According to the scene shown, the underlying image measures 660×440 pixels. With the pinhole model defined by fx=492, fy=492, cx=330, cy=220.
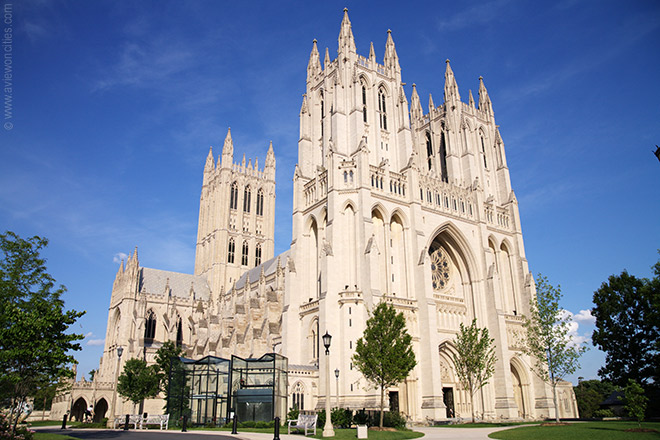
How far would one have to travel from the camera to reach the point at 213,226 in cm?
8412

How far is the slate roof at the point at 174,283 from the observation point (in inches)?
2905

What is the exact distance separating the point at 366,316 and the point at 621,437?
1911 centimetres

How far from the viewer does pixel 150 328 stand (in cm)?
6825

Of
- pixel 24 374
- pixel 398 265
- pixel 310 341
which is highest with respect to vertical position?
pixel 398 265

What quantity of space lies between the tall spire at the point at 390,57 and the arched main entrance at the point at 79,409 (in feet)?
166

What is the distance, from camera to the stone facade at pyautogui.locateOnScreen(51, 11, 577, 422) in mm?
37594

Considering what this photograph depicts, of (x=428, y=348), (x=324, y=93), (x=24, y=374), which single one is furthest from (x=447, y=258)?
(x=24, y=374)

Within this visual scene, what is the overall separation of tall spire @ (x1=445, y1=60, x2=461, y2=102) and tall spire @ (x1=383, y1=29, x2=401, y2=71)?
7.65 meters

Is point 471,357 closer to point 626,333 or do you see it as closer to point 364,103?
point 626,333

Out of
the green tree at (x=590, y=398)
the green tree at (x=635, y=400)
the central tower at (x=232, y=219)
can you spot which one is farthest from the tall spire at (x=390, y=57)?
the green tree at (x=590, y=398)

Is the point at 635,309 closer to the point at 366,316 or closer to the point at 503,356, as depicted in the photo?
the point at 503,356

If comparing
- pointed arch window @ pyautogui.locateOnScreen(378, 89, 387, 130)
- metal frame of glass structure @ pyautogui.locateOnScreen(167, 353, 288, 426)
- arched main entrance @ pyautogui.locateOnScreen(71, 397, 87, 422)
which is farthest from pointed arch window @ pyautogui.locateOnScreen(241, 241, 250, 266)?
metal frame of glass structure @ pyautogui.locateOnScreen(167, 353, 288, 426)

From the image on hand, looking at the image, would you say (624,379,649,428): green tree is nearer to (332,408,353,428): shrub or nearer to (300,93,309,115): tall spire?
(332,408,353,428): shrub

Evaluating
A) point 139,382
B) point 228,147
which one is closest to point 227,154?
point 228,147
